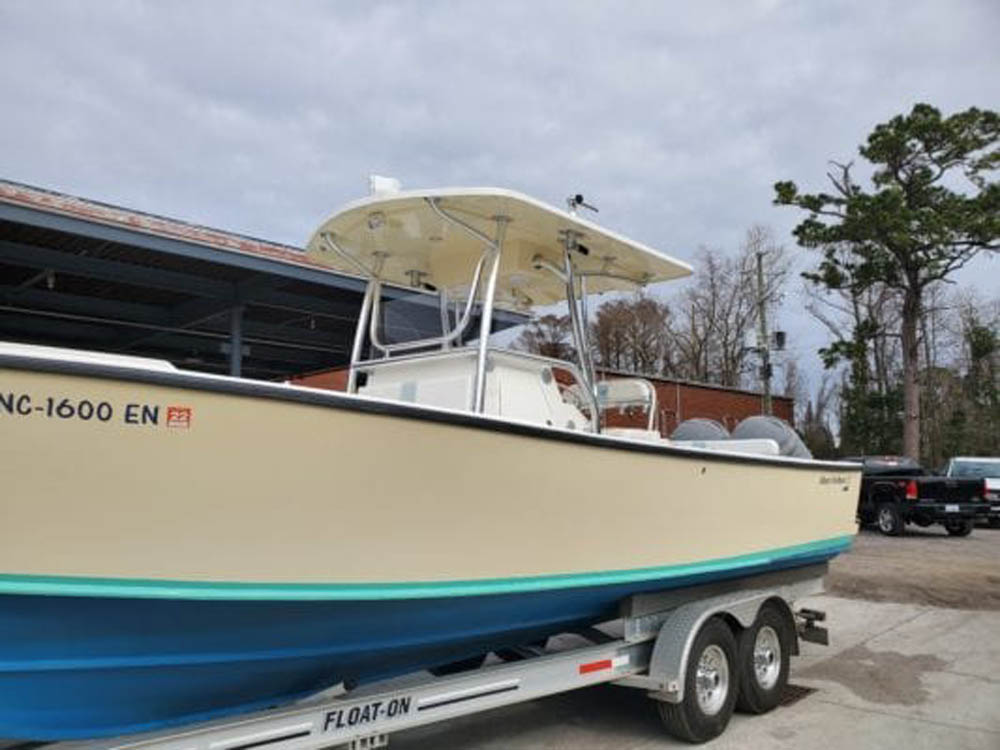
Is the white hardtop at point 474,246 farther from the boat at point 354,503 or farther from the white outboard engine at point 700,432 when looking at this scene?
the white outboard engine at point 700,432

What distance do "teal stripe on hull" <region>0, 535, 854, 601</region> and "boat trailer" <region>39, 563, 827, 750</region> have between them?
0.42 m

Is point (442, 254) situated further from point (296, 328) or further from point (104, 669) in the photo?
point (296, 328)

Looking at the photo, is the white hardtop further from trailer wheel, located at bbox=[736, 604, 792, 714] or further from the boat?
trailer wheel, located at bbox=[736, 604, 792, 714]

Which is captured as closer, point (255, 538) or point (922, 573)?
point (255, 538)

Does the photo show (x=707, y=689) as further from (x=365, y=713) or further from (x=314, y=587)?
(x=314, y=587)

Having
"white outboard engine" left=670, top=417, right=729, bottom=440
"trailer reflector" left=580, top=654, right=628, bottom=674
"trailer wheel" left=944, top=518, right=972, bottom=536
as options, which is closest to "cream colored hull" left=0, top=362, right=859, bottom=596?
"trailer reflector" left=580, top=654, right=628, bottom=674

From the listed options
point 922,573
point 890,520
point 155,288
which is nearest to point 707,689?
point 922,573

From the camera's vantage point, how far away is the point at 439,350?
17.6ft

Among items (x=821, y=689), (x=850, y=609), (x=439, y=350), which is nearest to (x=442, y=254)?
(x=439, y=350)

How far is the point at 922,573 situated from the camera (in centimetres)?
1255

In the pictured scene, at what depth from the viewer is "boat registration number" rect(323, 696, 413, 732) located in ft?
13.2

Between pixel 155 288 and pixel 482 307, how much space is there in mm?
9871

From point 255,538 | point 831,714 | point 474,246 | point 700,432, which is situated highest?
point 474,246

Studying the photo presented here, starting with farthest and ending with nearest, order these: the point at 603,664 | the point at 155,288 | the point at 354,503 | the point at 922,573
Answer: the point at 155,288 → the point at 922,573 → the point at 603,664 → the point at 354,503
